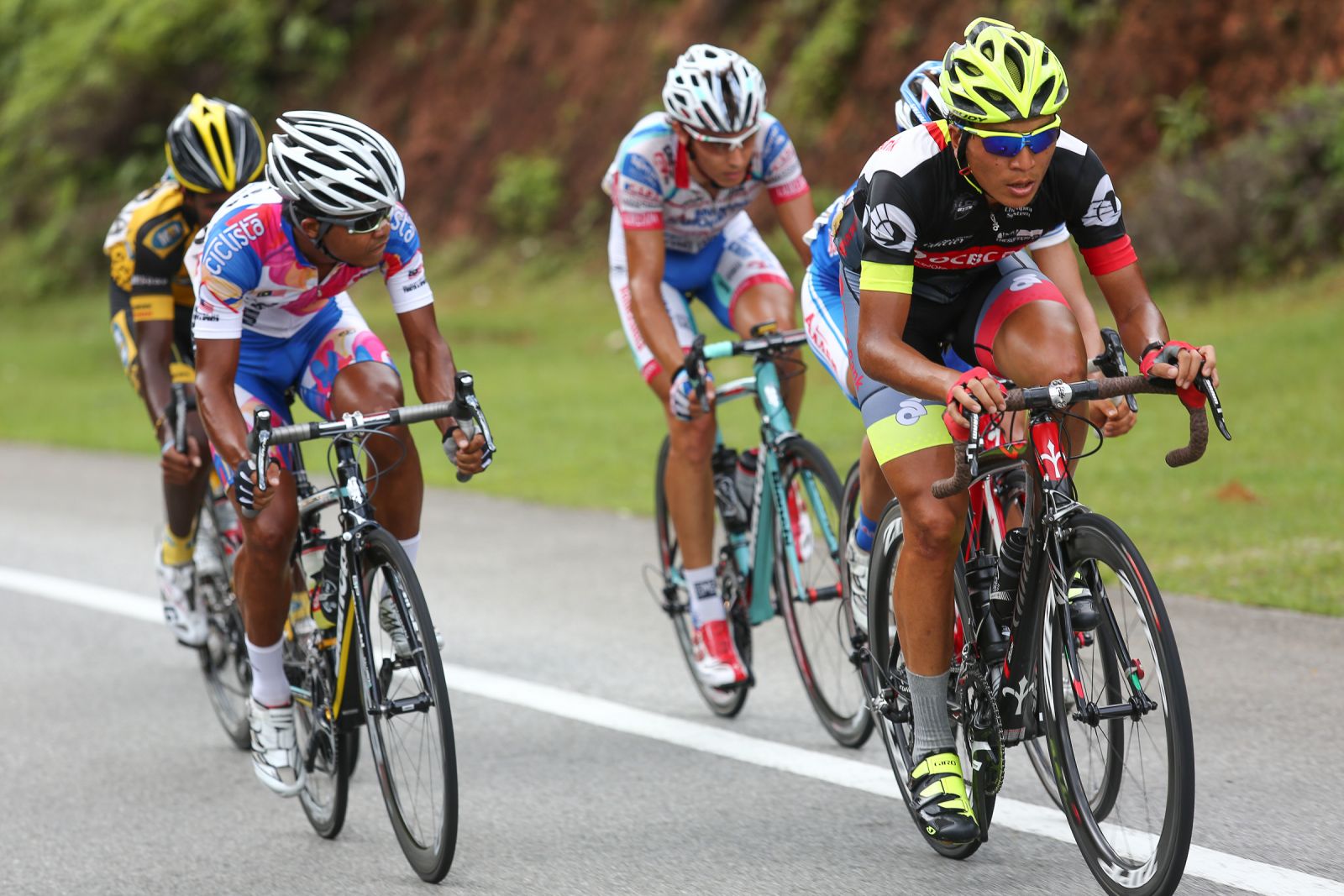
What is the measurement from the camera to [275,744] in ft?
17.1

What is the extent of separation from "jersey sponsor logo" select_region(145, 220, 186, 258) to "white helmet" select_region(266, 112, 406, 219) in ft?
5.60

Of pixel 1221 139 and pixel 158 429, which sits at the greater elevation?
pixel 1221 139

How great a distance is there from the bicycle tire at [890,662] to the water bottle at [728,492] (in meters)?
1.40

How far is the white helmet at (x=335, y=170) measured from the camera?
4.58 m

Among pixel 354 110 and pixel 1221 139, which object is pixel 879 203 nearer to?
pixel 1221 139

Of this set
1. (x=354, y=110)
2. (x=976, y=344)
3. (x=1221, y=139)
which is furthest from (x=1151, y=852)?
(x=354, y=110)

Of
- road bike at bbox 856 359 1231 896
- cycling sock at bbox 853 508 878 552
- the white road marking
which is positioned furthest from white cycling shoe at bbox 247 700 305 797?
road bike at bbox 856 359 1231 896

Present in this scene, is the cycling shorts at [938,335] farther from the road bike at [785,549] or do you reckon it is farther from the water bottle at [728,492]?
the water bottle at [728,492]

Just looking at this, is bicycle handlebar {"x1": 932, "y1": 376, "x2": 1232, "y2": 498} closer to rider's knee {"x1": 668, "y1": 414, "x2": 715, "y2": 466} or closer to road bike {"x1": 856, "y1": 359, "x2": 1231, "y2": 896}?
road bike {"x1": 856, "y1": 359, "x2": 1231, "y2": 896}

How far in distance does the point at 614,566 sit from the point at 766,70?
46.7 ft

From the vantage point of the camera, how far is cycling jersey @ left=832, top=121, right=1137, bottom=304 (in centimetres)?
404

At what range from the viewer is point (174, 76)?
1099 inches

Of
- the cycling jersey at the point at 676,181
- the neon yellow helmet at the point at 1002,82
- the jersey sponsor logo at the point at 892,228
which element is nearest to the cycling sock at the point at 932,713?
the jersey sponsor logo at the point at 892,228

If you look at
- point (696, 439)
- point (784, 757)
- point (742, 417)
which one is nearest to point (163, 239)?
point (696, 439)
